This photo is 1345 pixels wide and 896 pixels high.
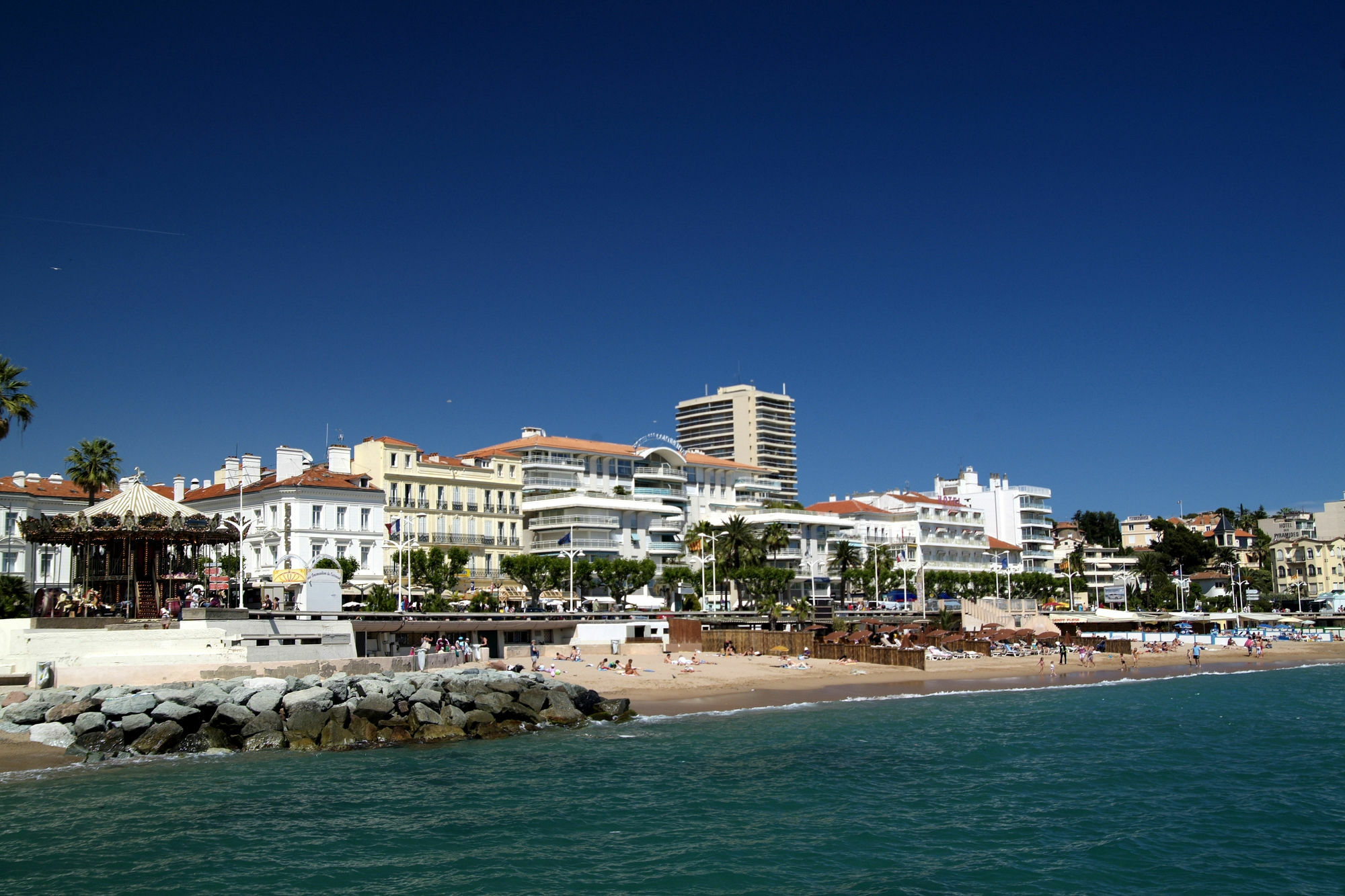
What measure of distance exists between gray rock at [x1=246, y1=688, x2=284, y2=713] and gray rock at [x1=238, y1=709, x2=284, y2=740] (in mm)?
196

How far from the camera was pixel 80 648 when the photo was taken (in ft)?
121

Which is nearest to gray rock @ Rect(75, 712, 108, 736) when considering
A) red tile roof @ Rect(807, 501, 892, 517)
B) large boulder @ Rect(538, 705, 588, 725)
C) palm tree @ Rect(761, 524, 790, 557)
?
large boulder @ Rect(538, 705, 588, 725)

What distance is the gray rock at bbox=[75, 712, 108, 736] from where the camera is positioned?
3155 centimetres

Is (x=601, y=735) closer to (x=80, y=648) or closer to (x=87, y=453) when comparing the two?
(x=80, y=648)

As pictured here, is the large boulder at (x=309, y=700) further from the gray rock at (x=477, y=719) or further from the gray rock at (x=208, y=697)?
the gray rock at (x=477, y=719)

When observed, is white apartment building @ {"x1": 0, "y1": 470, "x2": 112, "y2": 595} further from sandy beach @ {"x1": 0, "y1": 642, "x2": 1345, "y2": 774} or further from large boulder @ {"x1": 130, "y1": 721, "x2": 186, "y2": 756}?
large boulder @ {"x1": 130, "y1": 721, "x2": 186, "y2": 756}

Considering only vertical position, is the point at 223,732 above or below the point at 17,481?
below

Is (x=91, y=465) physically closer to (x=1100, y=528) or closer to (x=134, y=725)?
(x=134, y=725)

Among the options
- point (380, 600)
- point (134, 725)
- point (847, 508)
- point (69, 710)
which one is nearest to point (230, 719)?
point (134, 725)

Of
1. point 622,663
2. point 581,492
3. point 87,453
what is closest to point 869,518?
point 581,492

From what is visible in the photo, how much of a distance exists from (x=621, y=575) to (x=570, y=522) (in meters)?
7.75

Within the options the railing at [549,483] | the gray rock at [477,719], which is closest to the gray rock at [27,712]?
the gray rock at [477,719]

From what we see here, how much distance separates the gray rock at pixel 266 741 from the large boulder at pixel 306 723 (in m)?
0.33

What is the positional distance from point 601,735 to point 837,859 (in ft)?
50.6
